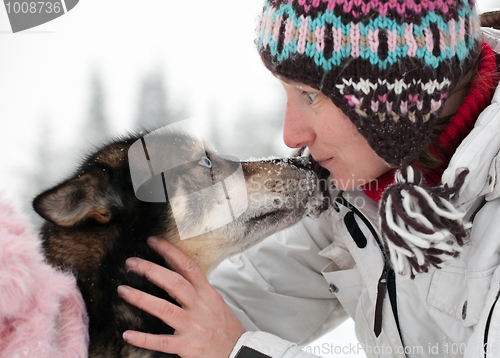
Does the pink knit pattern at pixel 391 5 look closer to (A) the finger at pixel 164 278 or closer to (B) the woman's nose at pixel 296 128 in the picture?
(B) the woman's nose at pixel 296 128

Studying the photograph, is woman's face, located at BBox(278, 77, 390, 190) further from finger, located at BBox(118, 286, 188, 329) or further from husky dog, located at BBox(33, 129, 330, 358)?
finger, located at BBox(118, 286, 188, 329)

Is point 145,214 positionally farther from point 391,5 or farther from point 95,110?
point 95,110

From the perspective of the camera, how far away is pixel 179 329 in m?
1.38

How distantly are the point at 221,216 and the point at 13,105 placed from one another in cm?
191

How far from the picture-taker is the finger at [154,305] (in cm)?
136

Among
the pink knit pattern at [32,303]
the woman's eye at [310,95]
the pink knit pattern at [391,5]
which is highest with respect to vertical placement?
the pink knit pattern at [391,5]

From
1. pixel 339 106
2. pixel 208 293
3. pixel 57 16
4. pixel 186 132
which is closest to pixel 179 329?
pixel 208 293

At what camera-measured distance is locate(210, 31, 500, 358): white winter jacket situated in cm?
121

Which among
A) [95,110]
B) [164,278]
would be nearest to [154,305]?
[164,278]

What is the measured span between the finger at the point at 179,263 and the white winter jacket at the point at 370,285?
0.24 metres

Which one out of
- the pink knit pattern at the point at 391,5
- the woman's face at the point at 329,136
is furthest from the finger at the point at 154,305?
the pink knit pattern at the point at 391,5

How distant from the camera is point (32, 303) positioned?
115 cm

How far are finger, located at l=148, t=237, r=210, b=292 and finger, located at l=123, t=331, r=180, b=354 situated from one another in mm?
213

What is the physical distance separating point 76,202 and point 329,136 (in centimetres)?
83
